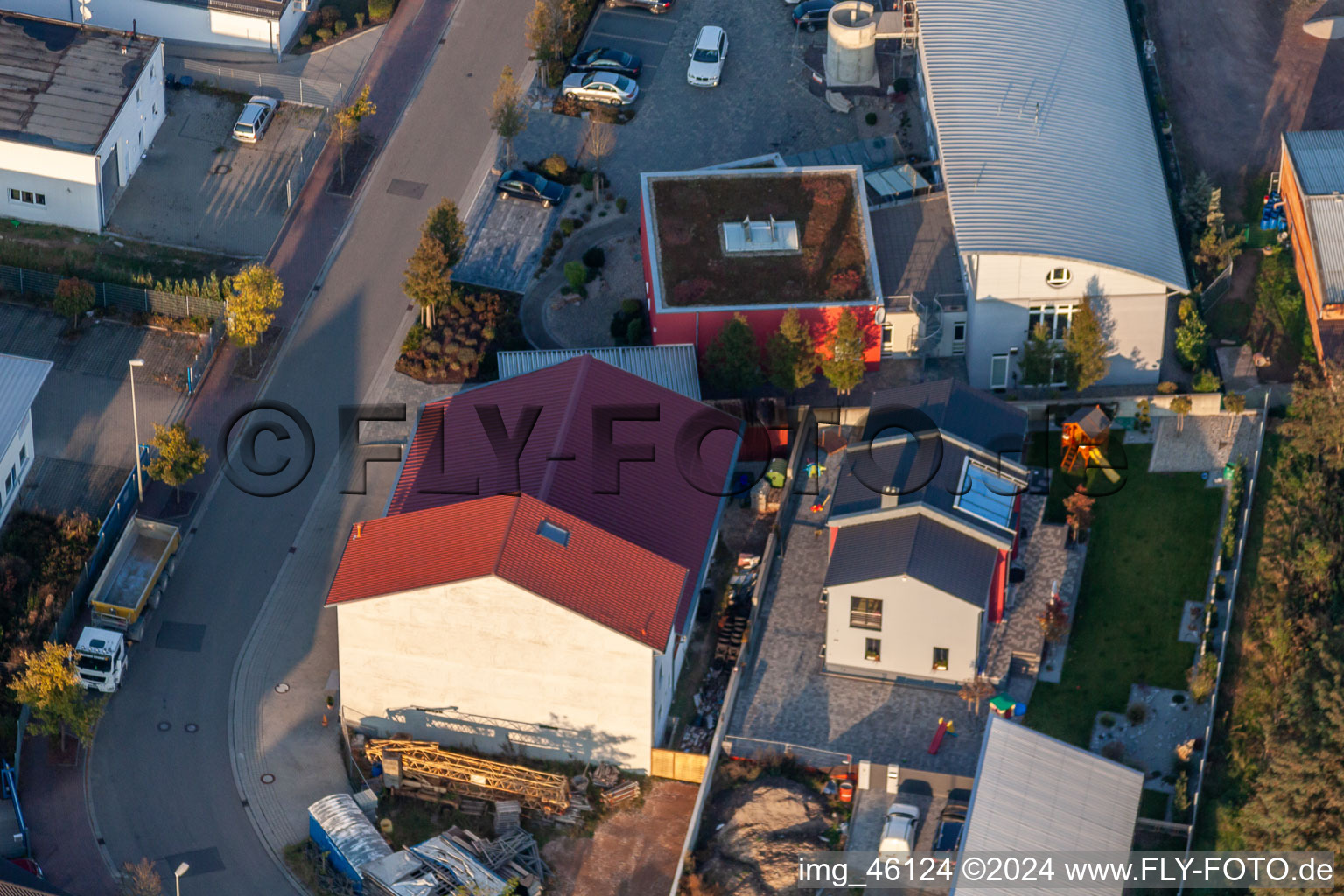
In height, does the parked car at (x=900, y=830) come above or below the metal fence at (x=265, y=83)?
below

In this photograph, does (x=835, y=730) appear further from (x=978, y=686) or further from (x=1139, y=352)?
(x=1139, y=352)

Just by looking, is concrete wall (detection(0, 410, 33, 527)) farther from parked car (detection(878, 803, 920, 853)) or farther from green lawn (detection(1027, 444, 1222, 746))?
green lawn (detection(1027, 444, 1222, 746))

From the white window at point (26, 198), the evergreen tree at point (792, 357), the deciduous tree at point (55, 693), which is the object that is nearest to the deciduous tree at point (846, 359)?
the evergreen tree at point (792, 357)

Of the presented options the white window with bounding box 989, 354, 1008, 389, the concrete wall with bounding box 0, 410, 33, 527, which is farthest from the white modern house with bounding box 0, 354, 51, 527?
the white window with bounding box 989, 354, 1008, 389

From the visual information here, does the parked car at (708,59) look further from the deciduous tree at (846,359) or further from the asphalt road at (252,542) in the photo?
the deciduous tree at (846,359)

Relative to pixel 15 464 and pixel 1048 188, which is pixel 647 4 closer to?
pixel 1048 188

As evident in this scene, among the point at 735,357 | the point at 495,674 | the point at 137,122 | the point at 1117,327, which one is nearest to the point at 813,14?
the point at 1117,327
